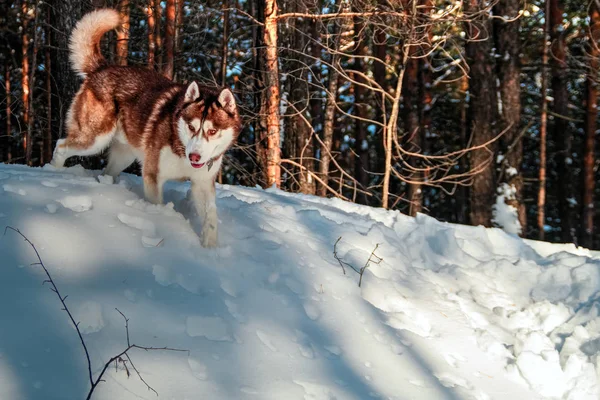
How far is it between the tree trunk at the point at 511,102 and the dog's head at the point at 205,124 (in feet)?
27.1

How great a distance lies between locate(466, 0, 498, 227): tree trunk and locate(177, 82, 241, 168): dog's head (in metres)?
7.58

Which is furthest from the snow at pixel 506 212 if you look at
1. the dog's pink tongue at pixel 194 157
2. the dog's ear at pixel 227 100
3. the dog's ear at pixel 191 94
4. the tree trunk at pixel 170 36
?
the dog's pink tongue at pixel 194 157

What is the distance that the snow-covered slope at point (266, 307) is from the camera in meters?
2.96

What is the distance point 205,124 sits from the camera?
4523 mm

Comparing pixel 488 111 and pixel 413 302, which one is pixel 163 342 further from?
pixel 488 111

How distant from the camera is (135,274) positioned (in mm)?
3709

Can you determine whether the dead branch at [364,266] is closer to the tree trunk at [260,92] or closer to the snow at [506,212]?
the tree trunk at [260,92]

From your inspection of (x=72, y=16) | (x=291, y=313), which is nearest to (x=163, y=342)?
(x=291, y=313)

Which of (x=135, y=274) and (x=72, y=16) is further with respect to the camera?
(x=72, y=16)

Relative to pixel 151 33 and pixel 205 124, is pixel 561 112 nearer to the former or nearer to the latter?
pixel 151 33

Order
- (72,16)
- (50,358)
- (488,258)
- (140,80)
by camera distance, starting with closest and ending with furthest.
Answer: (50,358)
(140,80)
(488,258)
(72,16)

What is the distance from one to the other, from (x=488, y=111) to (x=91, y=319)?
10436mm

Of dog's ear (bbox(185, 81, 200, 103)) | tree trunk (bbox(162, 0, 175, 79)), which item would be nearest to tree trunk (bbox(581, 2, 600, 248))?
tree trunk (bbox(162, 0, 175, 79))

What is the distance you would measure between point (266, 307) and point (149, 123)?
227 centimetres
